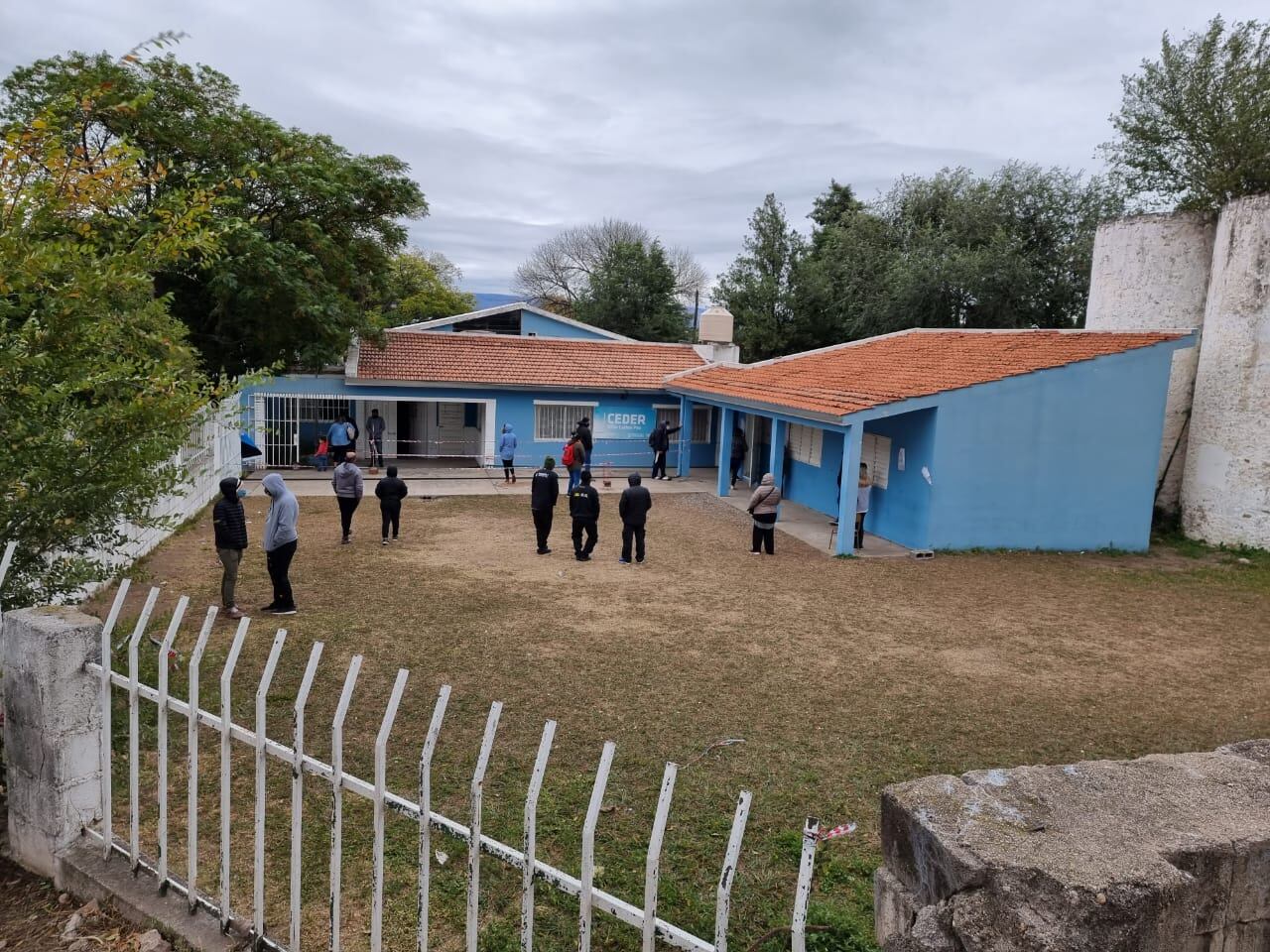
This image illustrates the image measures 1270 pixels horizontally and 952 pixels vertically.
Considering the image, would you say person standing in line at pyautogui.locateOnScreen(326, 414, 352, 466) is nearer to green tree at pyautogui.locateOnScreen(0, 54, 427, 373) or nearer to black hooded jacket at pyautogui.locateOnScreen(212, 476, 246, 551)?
green tree at pyautogui.locateOnScreen(0, 54, 427, 373)

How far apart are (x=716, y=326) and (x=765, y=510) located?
1335 cm

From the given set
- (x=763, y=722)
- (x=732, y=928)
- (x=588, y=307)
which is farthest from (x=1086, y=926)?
(x=588, y=307)

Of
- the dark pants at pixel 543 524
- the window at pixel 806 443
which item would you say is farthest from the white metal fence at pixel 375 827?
the window at pixel 806 443

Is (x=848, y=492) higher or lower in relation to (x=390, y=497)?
higher

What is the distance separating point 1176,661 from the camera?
915 centimetres

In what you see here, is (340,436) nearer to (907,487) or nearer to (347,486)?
(347,486)

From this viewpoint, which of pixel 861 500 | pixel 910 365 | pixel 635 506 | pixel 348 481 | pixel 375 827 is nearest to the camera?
pixel 375 827

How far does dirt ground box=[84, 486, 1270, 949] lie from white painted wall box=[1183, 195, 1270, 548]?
Result: 50.2 inches

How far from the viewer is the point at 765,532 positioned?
13422mm

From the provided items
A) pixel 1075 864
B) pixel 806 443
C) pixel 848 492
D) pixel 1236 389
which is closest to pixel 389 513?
pixel 848 492

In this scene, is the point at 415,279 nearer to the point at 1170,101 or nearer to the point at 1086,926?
the point at 1170,101

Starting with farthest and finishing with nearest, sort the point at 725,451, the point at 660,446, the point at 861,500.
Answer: the point at 660,446 < the point at 725,451 < the point at 861,500

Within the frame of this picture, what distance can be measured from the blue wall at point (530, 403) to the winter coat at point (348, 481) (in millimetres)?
9271

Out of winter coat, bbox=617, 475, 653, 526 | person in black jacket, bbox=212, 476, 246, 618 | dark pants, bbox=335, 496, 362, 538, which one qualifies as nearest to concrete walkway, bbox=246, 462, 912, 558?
winter coat, bbox=617, 475, 653, 526
